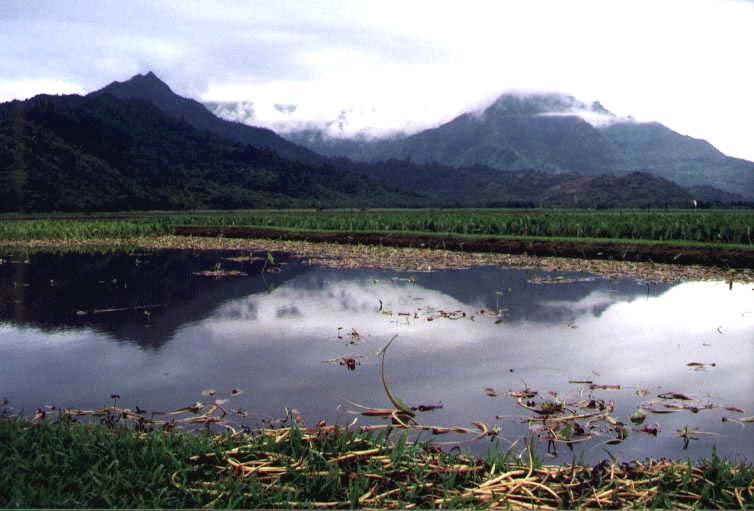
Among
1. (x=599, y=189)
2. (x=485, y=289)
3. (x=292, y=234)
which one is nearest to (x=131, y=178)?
(x=292, y=234)

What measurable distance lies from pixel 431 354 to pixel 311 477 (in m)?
5.99

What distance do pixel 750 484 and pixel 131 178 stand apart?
5405 inches

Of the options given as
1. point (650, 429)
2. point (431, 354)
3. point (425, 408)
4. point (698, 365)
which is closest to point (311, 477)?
point (425, 408)

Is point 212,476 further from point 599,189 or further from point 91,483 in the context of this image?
point 599,189

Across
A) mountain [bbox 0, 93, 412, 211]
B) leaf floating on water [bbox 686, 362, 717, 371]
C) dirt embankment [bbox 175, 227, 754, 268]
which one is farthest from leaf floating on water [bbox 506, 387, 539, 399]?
mountain [bbox 0, 93, 412, 211]

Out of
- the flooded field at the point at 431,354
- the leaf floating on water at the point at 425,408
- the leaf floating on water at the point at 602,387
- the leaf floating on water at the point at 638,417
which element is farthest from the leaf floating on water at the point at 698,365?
the leaf floating on water at the point at 425,408

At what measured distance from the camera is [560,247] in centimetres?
2870

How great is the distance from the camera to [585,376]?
9438mm

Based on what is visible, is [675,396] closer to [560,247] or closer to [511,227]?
[560,247]

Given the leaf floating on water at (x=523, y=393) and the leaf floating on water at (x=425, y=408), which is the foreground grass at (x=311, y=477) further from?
the leaf floating on water at (x=523, y=393)

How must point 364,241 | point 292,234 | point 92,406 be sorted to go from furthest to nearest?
point 292,234 < point 364,241 < point 92,406

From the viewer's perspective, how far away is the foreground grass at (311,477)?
15.3 ft

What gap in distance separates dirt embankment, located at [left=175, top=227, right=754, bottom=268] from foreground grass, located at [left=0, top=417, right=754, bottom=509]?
21.4 m

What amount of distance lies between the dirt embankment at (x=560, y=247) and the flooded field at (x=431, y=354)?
5.06 metres
